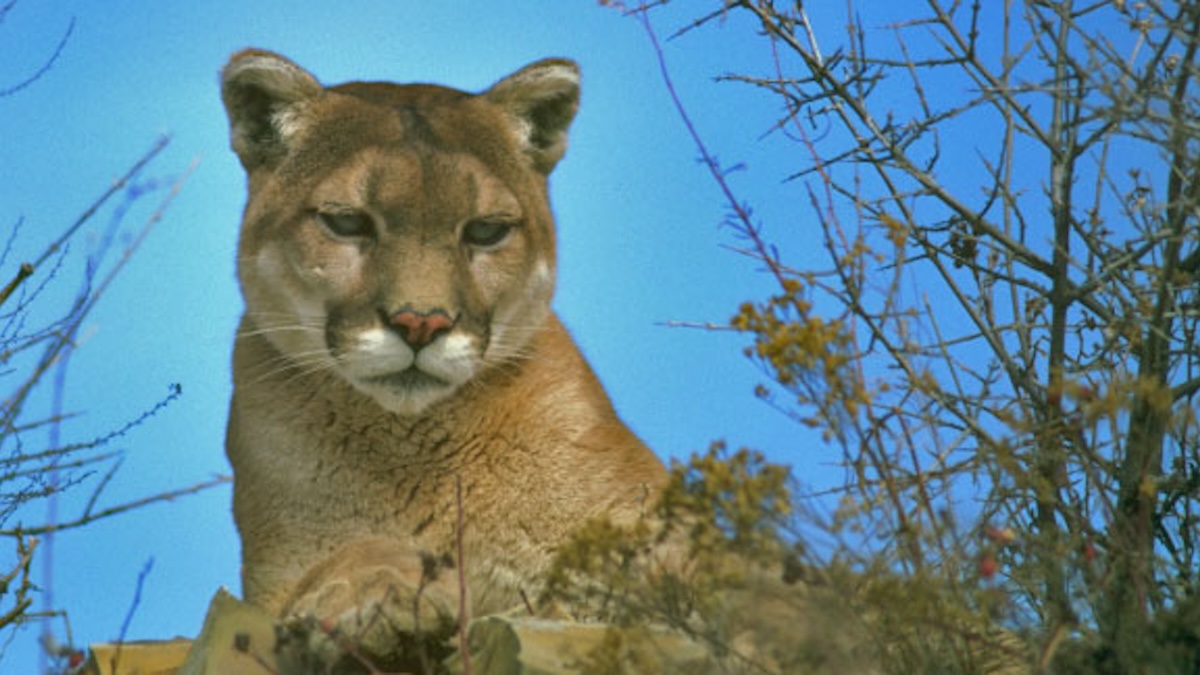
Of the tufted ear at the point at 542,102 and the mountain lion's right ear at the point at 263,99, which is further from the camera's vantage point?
the tufted ear at the point at 542,102

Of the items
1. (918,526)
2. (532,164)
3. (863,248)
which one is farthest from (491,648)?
(532,164)

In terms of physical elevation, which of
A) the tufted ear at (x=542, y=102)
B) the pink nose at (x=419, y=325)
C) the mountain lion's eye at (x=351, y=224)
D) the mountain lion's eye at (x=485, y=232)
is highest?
the tufted ear at (x=542, y=102)

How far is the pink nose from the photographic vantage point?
462cm

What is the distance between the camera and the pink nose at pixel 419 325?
4625 millimetres

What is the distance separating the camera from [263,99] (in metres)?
5.37

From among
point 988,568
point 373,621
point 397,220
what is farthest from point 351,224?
point 988,568

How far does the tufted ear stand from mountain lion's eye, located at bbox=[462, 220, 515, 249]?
1.71 feet

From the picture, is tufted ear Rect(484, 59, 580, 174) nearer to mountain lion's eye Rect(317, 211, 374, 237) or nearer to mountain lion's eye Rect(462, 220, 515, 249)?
mountain lion's eye Rect(462, 220, 515, 249)

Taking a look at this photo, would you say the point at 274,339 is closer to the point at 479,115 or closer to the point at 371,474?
the point at 371,474

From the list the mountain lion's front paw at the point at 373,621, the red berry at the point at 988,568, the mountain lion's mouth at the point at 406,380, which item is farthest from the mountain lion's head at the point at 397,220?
the red berry at the point at 988,568

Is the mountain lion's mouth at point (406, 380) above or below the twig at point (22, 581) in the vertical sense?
above

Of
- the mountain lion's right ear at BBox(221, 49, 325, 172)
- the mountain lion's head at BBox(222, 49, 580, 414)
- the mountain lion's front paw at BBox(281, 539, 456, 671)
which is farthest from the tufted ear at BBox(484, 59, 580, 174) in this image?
the mountain lion's front paw at BBox(281, 539, 456, 671)

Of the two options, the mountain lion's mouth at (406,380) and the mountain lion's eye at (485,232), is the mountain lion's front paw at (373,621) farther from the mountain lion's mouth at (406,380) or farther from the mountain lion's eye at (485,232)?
the mountain lion's eye at (485,232)

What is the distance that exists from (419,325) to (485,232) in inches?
22.4
